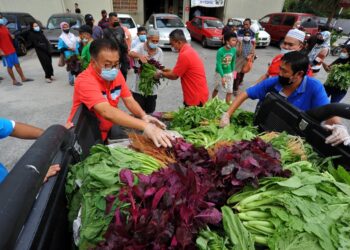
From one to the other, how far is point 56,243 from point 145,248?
58 centimetres

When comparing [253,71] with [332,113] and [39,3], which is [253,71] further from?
[39,3]

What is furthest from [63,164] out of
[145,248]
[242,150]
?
[242,150]

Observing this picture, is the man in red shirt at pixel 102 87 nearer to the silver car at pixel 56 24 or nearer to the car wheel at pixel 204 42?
the silver car at pixel 56 24

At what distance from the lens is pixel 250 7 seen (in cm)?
2088

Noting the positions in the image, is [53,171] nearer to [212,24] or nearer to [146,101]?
[146,101]

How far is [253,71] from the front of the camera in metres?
9.88

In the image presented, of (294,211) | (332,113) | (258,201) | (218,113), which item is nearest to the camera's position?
(294,211)

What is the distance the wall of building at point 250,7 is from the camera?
20.4 meters

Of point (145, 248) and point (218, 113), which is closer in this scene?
point (145, 248)

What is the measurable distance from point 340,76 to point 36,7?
1875cm

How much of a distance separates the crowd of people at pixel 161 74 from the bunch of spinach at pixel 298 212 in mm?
587

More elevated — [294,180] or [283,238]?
[294,180]

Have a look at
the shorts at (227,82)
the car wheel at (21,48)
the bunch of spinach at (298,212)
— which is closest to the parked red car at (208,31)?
the shorts at (227,82)

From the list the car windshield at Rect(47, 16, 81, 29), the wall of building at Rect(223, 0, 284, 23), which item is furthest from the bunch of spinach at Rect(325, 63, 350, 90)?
the wall of building at Rect(223, 0, 284, 23)
